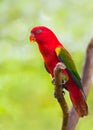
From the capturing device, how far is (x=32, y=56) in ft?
6.31

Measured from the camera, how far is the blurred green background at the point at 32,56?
73.5 inches

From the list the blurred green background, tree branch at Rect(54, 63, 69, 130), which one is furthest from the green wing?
the blurred green background

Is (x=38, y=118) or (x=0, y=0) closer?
(x=38, y=118)

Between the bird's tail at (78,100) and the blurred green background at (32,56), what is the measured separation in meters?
0.62

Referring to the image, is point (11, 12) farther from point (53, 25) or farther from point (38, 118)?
point (38, 118)

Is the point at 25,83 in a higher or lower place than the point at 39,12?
lower

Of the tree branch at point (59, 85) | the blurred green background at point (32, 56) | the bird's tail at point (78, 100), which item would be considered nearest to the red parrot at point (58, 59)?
the bird's tail at point (78, 100)

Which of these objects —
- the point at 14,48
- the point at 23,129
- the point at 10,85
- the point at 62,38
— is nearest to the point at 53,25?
the point at 62,38

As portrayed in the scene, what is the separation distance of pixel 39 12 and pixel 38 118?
448 millimetres

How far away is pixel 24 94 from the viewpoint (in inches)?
73.7

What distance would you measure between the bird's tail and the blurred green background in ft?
2.04

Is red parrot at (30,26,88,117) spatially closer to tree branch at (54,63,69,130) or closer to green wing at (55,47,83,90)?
green wing at (55,47,83,90)

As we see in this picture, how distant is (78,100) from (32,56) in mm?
741

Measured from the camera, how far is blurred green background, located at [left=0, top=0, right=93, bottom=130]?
187 centimetres
